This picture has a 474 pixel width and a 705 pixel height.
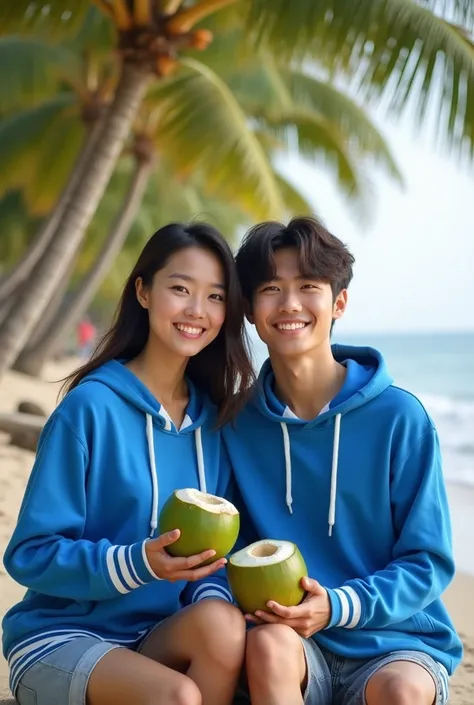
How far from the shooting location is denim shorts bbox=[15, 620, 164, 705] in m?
2.44

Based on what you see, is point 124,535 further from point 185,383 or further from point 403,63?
point 403,63

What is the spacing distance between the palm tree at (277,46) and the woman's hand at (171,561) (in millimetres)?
6643

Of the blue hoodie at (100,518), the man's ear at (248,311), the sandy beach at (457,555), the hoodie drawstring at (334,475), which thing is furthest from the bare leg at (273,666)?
the man's ear at (248,311)

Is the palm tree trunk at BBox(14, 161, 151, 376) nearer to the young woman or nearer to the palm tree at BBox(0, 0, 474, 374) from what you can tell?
the palm tree at BBox(0, 0, 474, 374)

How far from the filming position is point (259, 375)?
127 inches

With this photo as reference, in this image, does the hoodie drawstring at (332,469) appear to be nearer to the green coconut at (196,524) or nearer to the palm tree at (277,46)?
the green coconut at (196,524)

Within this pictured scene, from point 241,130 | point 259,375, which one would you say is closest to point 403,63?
point 241,130

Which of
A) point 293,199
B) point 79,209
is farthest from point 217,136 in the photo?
point 293,199

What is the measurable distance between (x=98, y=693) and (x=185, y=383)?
3.81 feet

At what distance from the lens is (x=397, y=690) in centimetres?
241

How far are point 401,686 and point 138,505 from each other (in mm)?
931

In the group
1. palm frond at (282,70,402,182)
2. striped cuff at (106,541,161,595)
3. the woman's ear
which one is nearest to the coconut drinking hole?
striped cuff at (106,541,161,595)

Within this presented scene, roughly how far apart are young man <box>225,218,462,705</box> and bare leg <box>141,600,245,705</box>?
5 centimetres

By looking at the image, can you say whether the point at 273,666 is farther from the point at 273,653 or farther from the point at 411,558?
the point at 411,558
